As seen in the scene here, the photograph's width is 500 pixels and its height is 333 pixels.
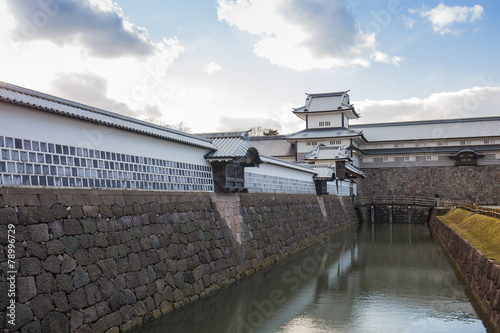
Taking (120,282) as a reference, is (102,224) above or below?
above

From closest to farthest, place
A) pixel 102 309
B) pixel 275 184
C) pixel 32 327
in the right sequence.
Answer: pixel 32 327
pixel 102 309
pixel 275 184

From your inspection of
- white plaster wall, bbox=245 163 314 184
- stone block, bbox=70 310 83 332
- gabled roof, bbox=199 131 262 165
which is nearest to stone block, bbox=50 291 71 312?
stone block, bbox=70 310 83 332

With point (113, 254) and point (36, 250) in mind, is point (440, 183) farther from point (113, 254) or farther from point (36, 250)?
point (36, 250)

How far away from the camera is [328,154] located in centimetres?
3328

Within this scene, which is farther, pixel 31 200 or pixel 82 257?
pixel 82 257

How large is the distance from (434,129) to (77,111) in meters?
43.3

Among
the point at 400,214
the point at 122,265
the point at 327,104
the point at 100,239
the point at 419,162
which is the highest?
the point at 327,104

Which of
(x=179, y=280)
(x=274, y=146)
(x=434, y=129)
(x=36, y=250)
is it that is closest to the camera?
(x=36, y=250)

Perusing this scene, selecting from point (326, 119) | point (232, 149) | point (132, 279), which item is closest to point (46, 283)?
point (132, 279)

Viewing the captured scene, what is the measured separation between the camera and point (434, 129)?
4566cm

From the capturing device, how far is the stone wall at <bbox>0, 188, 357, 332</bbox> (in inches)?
259

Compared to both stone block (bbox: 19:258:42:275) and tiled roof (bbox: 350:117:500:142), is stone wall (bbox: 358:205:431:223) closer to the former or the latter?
tiled roof (bbox: 350:117:500:142)

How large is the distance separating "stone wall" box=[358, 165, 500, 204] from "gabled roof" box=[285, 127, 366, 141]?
5542 millimetres

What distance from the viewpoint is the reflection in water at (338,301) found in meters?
9.38
